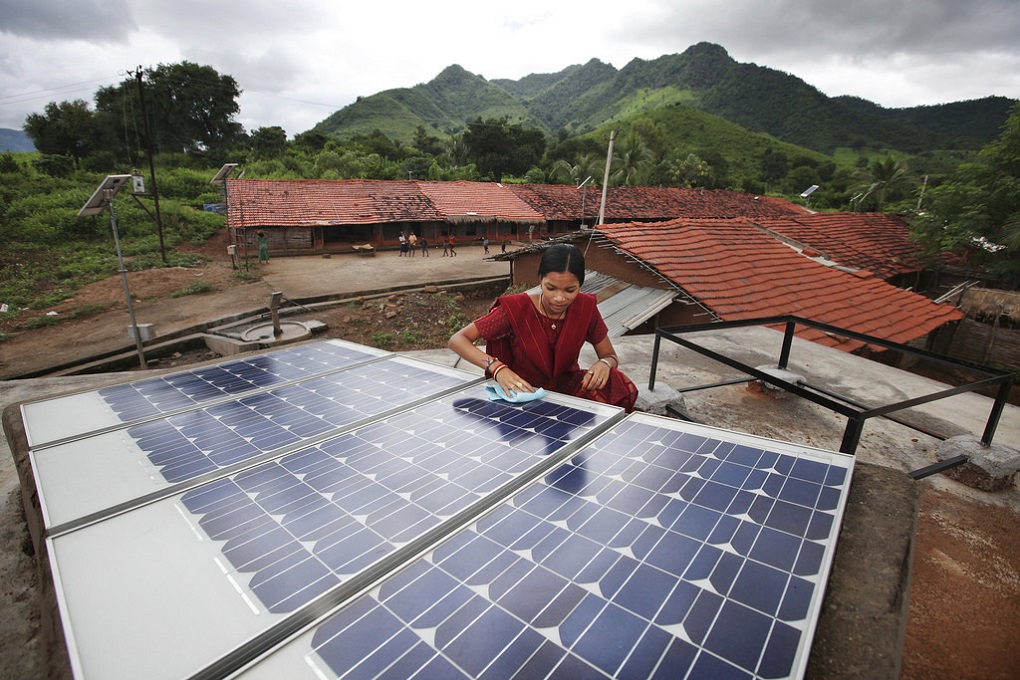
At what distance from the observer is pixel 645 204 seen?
25.2 metres

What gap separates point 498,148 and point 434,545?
48.3 meters

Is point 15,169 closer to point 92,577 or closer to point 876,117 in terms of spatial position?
point 92,577

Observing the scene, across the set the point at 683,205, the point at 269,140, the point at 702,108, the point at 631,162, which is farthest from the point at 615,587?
the point at 702,108

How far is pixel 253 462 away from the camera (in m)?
1.74

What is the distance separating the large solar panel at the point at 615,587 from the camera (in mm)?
938

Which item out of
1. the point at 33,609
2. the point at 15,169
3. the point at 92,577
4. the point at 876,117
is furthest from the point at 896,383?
the point at 876,117

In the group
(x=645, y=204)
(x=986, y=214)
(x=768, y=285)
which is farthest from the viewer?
(x=645, y=204)

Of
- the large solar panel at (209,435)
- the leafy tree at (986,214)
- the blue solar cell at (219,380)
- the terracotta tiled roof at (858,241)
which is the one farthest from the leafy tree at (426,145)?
the large solar panel at (209,435)

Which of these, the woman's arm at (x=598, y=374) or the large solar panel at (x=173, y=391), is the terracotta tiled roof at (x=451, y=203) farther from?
the woman's arm at (x=598, y=374)

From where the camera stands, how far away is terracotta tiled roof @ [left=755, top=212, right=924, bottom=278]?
1333 centimetres

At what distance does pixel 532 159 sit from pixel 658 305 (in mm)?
42774

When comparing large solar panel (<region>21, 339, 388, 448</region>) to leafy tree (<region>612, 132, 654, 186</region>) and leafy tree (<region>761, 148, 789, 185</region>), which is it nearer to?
leafy tree (<region>612, 132, 654, 186</region>)

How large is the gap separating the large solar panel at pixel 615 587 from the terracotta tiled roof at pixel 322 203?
2184cm

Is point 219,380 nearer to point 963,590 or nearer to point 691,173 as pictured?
point 963,590
